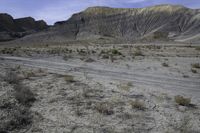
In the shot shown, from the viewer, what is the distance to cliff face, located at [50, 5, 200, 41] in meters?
146

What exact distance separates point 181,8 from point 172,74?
484ft

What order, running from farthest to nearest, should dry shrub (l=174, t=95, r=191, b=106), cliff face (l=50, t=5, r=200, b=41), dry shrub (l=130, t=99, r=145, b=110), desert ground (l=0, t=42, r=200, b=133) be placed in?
cliff face (l=50, t=5, r=200, b=41) → dry shrub (l=174, t=95, r=191, b=106) → dry shrub (l=130, t=99, r=145, b=110) → desert ground (l=0, t=42, r=200, b=133)

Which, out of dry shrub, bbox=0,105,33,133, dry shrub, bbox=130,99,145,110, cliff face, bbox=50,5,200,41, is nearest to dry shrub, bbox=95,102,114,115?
dry shrub, bbox=130,99,145,110

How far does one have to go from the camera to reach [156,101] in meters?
12.9

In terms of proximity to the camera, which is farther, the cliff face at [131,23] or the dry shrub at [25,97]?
the cliff face at [131,23]

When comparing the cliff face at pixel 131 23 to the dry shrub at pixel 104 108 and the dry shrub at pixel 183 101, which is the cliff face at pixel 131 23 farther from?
the dry shrub at pixel 104 108

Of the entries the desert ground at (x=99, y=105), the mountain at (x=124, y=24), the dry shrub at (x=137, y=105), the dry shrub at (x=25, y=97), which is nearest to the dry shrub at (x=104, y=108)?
the desert ground at (x=99, y=105)

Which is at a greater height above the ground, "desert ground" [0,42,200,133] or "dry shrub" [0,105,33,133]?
"dry shrub" [0,105,33,133]

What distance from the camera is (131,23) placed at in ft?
531

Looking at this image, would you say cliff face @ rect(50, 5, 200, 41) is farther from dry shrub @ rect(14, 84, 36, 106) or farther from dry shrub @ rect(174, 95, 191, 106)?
dry shrub @ rect(14, 84, 36, 106)

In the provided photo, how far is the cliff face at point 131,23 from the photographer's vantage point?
14562 cm

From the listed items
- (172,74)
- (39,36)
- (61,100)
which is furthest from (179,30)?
(61,100)

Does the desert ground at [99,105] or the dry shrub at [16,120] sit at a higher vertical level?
the dry shrub at [16,120]

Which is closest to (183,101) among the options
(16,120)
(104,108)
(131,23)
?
(104,108)
